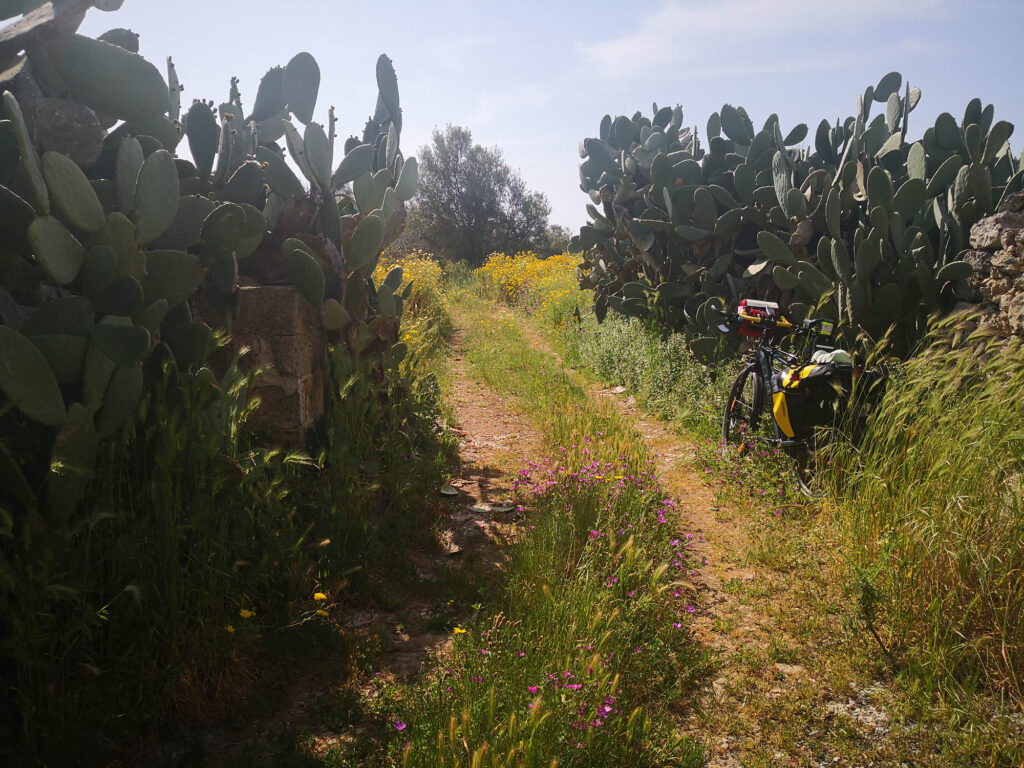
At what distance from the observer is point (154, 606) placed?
2.10 m

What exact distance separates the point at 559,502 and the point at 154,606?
73.1 inches

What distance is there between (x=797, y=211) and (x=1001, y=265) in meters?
1.88

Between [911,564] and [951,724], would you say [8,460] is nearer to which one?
[951,724]

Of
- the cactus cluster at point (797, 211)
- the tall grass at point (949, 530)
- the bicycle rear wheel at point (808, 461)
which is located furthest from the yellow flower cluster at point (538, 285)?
the tall grass at point (949, 530)

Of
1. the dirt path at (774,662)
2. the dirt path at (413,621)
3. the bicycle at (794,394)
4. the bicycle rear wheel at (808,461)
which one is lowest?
the dirt path at (774,662)

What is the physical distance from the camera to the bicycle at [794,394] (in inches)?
147

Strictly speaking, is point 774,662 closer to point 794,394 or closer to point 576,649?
point 576,649

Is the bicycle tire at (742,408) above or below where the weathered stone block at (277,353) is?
below

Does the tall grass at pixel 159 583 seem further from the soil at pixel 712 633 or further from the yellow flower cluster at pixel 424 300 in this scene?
the yellow flower cluster at pixel 424 300

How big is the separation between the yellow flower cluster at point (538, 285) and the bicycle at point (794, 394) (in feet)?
18.6

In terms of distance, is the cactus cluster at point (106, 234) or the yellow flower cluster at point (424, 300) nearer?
the cactus cluster at point (106, 234)

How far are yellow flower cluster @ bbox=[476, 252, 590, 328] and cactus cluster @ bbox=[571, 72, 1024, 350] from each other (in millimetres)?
1371

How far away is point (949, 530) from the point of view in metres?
2.40

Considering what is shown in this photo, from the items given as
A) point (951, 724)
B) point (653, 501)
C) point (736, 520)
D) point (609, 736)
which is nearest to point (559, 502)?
point (653, 501)
